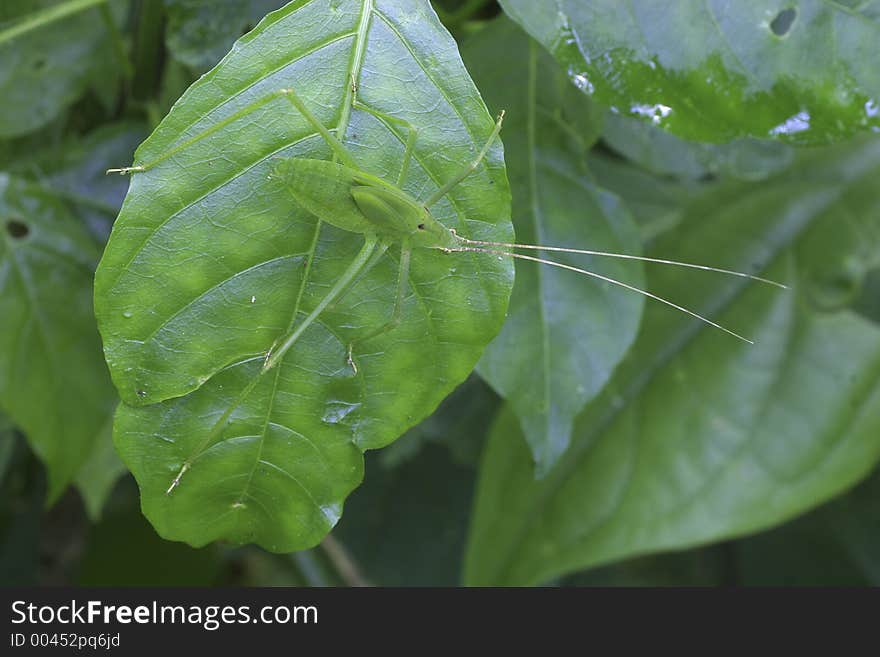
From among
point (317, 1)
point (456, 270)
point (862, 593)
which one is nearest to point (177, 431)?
point (456, 270)

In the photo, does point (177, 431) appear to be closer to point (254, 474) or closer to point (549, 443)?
point (254, 474)

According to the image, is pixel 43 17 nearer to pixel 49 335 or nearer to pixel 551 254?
pixel 49 335

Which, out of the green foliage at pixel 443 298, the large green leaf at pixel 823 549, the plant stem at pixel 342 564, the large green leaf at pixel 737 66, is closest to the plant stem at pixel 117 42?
the green foliage at pixel 443 298

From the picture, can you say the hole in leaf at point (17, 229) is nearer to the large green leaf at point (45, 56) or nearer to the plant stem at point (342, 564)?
the large green leaf at point (45, 56)

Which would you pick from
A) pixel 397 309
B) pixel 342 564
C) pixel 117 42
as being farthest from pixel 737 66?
pixel 342 564

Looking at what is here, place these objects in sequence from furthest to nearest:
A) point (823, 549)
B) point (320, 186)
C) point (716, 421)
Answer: point (823, 549) → point (716, 421) → point (320, 186)

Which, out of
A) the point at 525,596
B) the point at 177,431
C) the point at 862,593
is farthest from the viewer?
the point at 862,593
